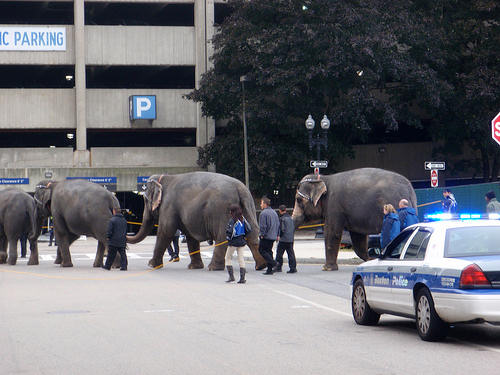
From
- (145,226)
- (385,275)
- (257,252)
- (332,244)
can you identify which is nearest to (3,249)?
(145,226)

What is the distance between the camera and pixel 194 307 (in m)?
16.1

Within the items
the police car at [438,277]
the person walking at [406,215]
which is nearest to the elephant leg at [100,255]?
the person walking at [406,215]

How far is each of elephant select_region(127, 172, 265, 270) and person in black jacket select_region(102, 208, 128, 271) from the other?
121cm

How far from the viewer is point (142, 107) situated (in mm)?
56969

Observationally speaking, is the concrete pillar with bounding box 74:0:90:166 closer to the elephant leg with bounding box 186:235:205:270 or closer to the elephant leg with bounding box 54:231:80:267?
the elephant leg with bounding box 54:231:80:267

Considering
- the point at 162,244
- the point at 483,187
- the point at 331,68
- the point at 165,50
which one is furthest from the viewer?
the point at 165,50

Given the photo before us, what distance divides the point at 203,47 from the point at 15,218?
101ft

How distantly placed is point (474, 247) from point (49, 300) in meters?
8.88

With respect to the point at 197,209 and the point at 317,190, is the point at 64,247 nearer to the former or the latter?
the point at 197,209

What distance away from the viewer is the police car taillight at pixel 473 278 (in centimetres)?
1075

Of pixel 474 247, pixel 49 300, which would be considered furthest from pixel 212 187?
pixel 474 247

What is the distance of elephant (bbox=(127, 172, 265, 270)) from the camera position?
25.3 m

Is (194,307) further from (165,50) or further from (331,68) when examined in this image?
(165,50)

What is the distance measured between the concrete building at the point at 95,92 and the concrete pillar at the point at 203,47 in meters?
0.06
